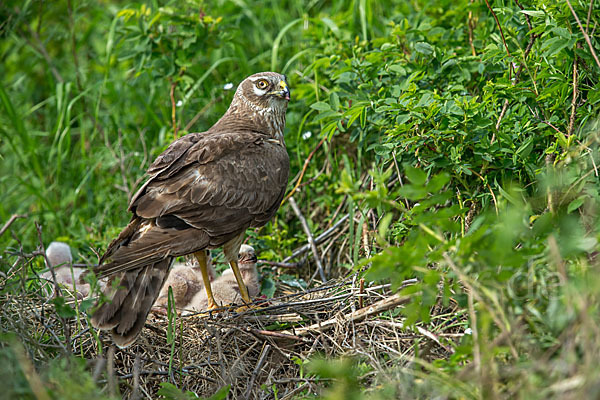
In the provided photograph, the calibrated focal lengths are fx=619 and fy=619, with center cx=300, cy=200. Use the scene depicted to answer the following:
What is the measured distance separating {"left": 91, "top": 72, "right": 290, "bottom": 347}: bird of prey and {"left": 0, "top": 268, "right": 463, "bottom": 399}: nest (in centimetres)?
24

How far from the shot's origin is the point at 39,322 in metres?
3.36

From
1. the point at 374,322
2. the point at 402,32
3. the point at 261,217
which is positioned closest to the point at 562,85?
the point at 402,32

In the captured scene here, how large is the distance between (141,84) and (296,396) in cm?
427

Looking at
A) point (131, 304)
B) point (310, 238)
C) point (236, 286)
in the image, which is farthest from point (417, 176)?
point (310, 238)

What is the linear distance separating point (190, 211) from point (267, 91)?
1.28 meters

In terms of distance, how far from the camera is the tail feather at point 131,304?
3.18 meters

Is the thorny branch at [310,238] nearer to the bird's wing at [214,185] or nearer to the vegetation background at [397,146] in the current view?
the vegetation background at [397,146]

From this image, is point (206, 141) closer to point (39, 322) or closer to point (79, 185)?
point (39, 322)

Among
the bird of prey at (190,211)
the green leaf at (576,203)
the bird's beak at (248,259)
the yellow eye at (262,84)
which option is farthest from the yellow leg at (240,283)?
the green leaf at (576,203)

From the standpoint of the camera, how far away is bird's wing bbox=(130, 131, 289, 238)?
148 inches

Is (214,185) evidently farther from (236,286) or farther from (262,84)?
(262,84)

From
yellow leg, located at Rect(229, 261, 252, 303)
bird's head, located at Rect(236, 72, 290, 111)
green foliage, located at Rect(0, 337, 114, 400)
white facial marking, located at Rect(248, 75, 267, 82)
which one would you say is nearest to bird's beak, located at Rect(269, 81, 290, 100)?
bird's head, located at Rect(236, 72, 290, 111)

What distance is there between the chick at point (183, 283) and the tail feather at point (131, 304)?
21.0 inches

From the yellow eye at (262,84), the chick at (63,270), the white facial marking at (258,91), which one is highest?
the yellow eye at (262,84)
